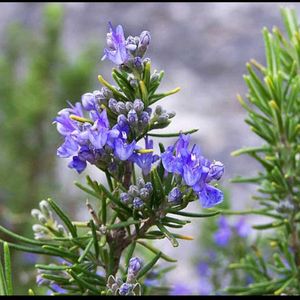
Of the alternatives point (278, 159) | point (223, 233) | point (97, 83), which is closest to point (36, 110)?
point (97, 83)

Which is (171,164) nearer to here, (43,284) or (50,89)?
(43,284)

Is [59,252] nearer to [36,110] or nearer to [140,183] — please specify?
[140,183]

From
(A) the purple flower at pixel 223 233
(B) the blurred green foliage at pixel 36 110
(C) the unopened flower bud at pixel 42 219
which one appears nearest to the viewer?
(C) the unopened flower bud at pixel 42 219

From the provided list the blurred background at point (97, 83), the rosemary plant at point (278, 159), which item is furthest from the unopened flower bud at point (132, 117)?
the blurred background at point (97, 83)

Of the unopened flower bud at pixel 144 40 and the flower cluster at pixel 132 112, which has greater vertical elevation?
the unopened flower bud at pixel 144 40

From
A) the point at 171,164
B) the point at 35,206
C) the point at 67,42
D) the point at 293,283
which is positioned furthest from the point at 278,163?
the point at 67,42

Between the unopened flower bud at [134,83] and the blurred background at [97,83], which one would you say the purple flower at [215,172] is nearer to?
the unopened flower bud at [134,83]
